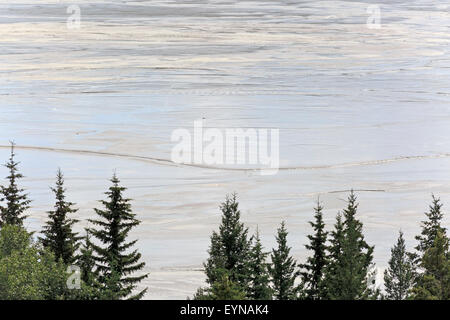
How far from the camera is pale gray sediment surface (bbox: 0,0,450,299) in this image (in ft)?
92.5

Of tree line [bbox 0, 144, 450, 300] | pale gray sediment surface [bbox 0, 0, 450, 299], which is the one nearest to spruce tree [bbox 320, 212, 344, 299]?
tree line [bbox 0, 144, 450, 300]

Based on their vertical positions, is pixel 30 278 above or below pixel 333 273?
below

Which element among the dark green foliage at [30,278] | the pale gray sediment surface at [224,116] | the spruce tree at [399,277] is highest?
the pale gray sediment surface at [224,116]

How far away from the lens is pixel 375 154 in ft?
117

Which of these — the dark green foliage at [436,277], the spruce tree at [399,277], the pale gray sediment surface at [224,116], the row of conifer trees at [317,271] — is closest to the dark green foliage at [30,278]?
the row of conifer trees at [317,271]

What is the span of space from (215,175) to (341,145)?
21.4 feet

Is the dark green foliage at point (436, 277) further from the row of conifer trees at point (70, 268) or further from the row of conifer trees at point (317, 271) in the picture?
the row of conifer trees at point (70, 268)

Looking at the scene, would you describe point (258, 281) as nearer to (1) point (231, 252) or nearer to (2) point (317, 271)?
(1) point (231, 252)

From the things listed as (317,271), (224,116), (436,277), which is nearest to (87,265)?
(317,271)

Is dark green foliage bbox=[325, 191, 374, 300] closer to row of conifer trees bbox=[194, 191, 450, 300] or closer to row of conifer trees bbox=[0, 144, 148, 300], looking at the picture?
row of conifer trees bbox=[194, 191, 450, 300]

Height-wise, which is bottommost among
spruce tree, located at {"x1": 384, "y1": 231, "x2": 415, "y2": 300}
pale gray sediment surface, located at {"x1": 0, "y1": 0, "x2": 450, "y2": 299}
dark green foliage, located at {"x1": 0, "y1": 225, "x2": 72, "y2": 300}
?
dark green foliage, located at {"x1": 0, "y1": 225, "x2": 72, "y2": 300}

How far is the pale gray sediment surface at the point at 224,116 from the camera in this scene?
2819 cm

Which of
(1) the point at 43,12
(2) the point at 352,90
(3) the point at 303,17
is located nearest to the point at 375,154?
(2) the point at 352,90

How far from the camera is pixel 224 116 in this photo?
→ 41031mm
